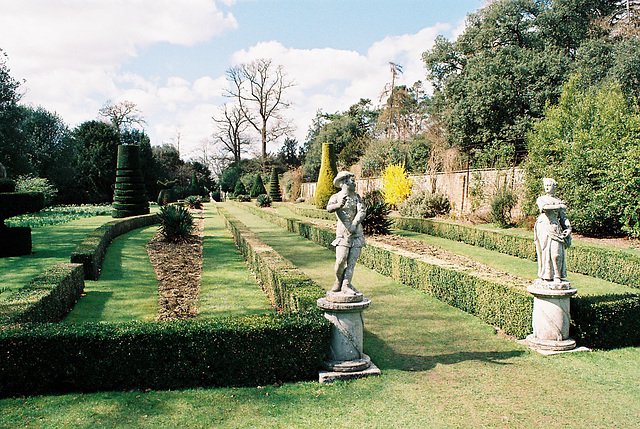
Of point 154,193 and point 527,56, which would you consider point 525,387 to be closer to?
point 527,56

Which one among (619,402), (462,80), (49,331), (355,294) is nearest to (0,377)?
(49,331)

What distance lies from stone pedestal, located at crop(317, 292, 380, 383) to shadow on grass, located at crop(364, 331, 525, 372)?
422 mm

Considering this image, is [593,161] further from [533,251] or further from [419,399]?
[419,399]

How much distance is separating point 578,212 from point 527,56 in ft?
45.6

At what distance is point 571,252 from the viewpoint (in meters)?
10.5

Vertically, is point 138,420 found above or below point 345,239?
below

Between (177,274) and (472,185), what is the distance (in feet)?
47.4

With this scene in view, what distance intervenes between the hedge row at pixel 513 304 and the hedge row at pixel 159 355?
297 centimetres

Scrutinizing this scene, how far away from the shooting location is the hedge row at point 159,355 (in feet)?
13.9

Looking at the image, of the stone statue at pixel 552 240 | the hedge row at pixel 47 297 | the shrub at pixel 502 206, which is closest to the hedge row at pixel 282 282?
the stone statue at pixel 552 240

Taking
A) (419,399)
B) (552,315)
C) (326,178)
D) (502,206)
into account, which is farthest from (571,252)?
(326,178)

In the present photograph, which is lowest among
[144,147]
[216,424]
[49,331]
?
[216,424]

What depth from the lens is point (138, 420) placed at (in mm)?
3746

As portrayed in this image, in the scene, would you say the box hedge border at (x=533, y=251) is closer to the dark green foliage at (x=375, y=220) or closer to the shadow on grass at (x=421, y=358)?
the dark green foliage at (x=375, y=220)
